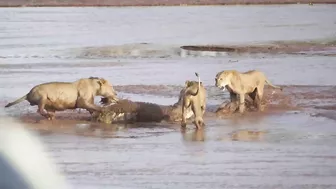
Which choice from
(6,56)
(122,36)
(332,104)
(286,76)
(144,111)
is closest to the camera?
(144,111)

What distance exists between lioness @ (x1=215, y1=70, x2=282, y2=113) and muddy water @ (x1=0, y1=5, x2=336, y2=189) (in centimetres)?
51

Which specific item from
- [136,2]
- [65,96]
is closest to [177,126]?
[65,96]

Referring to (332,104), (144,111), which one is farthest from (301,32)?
(144,111)

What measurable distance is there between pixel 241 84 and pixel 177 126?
2.04m

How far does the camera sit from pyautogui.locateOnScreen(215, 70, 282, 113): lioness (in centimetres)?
1761

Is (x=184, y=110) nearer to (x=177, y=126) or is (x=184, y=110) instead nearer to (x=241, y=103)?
(x=177, y=126)

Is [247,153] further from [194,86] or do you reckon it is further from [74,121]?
[74,121]

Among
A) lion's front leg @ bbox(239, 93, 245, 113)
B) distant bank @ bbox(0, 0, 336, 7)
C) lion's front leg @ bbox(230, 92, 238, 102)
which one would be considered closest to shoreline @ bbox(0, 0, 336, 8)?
distant bank @ bbox(0, 0, 336, 7)

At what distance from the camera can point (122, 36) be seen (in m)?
41.7

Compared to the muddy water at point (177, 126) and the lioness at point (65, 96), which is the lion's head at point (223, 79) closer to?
the muddy water at point (177, 126)

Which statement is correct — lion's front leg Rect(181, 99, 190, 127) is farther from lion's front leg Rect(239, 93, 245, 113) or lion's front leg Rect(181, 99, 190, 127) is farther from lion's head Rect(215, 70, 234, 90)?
lion's front leg Rect(239, 93, 245, 113)

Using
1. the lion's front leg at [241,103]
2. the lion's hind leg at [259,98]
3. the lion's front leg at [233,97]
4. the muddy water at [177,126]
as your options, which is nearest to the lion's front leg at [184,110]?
the muddy water at [177,126]

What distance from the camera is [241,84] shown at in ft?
58.3

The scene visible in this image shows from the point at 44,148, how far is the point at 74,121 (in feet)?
8.70
